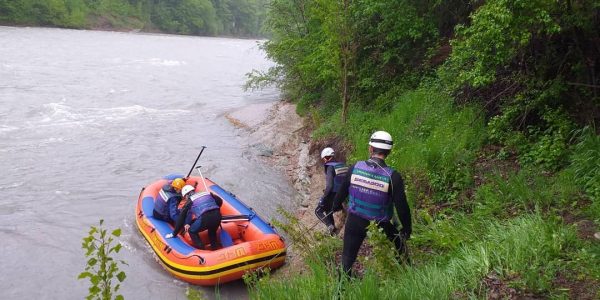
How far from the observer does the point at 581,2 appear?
17.7 ft

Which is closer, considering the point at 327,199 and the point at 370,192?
the point at 370,192

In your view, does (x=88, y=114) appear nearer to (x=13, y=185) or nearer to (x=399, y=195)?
(x=13, y=185)

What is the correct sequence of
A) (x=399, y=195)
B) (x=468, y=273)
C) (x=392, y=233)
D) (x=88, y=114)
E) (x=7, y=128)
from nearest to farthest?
(x=468, y=273) → (x=399, y=195) → (x=392, y=233) → (x=7, y=128) → (x=88, y=114)

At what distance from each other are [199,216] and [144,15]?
60.8 meters

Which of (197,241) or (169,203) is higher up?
(169,203)

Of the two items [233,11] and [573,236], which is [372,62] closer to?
[573,236]

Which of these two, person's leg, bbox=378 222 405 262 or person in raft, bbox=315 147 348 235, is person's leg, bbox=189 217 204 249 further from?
person's leg, bbox=378 222 405 262

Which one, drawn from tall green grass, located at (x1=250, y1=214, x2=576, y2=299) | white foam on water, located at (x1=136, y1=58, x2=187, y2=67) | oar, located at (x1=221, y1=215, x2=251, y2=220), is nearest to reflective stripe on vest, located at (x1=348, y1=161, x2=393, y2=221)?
tall green grass, located at (x1=250, y1=214, x2=576, y2=299)

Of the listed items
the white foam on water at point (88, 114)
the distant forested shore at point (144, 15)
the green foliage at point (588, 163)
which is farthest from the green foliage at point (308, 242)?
the distant forested shore at point (144, 15)

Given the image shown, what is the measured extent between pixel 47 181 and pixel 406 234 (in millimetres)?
8845

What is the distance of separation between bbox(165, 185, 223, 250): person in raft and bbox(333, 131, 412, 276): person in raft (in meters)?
2.60

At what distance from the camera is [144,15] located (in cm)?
6169

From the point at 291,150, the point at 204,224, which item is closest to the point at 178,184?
the point at 204,224

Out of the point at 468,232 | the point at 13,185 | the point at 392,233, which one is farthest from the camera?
the point at 13,185
